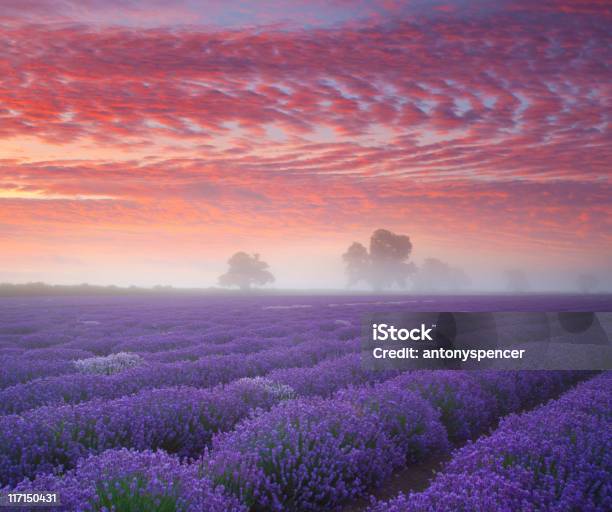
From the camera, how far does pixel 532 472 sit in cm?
299

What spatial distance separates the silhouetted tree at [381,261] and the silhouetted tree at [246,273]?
15203 mm

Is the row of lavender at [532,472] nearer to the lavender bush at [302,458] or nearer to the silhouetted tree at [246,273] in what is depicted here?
the lavender bush at [302,458]

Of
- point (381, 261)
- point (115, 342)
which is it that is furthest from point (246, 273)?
point (115, 342)

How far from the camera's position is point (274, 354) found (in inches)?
343

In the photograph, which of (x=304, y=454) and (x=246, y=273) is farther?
(x=246, y=273)

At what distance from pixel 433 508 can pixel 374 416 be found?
1.91 metres

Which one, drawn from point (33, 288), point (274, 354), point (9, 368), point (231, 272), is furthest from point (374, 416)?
point (231, 272)

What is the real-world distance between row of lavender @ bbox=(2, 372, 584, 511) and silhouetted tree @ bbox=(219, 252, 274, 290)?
74.8 m

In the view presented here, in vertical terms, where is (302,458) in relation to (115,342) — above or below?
above

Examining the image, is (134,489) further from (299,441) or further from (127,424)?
(127,424)

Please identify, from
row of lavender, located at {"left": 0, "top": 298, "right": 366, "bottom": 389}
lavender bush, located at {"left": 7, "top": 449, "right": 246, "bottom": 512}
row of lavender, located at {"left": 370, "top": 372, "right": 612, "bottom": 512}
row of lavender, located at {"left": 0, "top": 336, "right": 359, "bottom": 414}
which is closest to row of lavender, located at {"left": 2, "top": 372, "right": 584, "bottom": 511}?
lavender bush, located at {"left": 7, "top": 449, "right": 246, "bottom": 512}

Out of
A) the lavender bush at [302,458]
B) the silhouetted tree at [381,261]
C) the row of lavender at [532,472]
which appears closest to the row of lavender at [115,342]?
the lavender bush at [302,458]

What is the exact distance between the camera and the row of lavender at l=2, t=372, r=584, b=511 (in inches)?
107

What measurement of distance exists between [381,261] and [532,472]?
70.5 m
